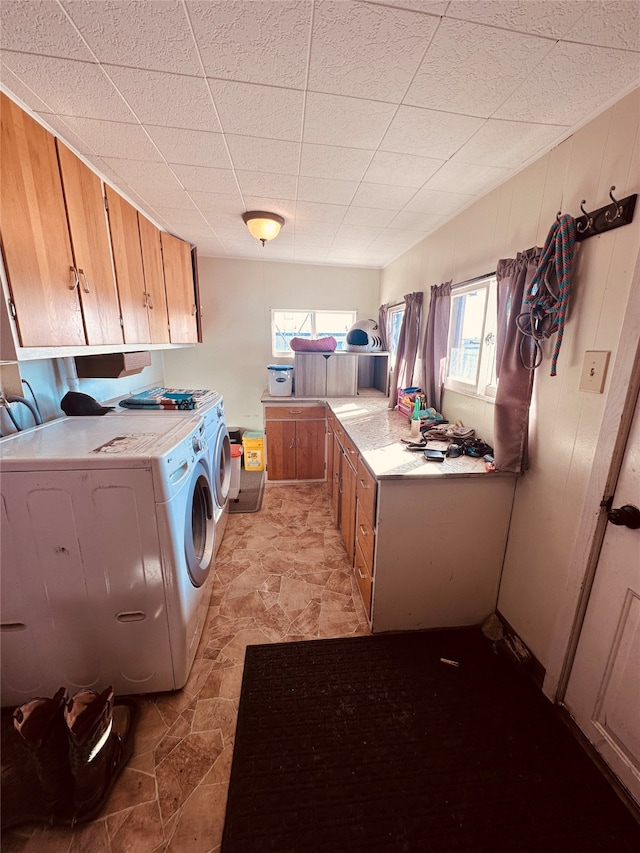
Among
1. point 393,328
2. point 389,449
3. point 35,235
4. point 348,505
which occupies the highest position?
point 35,235

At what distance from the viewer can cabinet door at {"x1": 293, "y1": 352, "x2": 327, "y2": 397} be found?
10.9ft

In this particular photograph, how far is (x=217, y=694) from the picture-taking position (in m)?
1.42

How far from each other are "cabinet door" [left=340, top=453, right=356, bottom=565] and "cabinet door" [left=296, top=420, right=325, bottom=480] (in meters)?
0.90

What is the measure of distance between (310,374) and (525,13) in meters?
2.65

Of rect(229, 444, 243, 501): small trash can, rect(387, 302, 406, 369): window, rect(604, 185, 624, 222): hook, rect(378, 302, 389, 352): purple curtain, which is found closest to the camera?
rect(604, 185, 624, 222): hook

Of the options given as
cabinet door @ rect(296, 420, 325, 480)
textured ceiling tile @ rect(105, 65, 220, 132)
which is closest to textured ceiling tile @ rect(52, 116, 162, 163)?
textured ceiling tile @ rect(105, 65, 220, 132)

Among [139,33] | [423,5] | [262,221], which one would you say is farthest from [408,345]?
[139,33]

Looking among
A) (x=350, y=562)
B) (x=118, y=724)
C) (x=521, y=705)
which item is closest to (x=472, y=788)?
(x=521, y=705)

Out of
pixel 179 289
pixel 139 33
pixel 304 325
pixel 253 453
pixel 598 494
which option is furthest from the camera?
pixel 304 325

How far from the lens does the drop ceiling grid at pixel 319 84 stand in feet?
2.85

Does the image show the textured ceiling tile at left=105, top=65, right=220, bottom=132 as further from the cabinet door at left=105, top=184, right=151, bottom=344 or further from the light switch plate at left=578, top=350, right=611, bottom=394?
the light switch plate at left=578, top=350, right=611, bottom=394

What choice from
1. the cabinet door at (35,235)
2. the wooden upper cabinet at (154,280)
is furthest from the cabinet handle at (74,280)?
the wooden upper cabinet at (154,280)

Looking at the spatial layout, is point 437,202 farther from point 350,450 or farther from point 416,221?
point 350,450

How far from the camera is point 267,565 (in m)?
2.24
